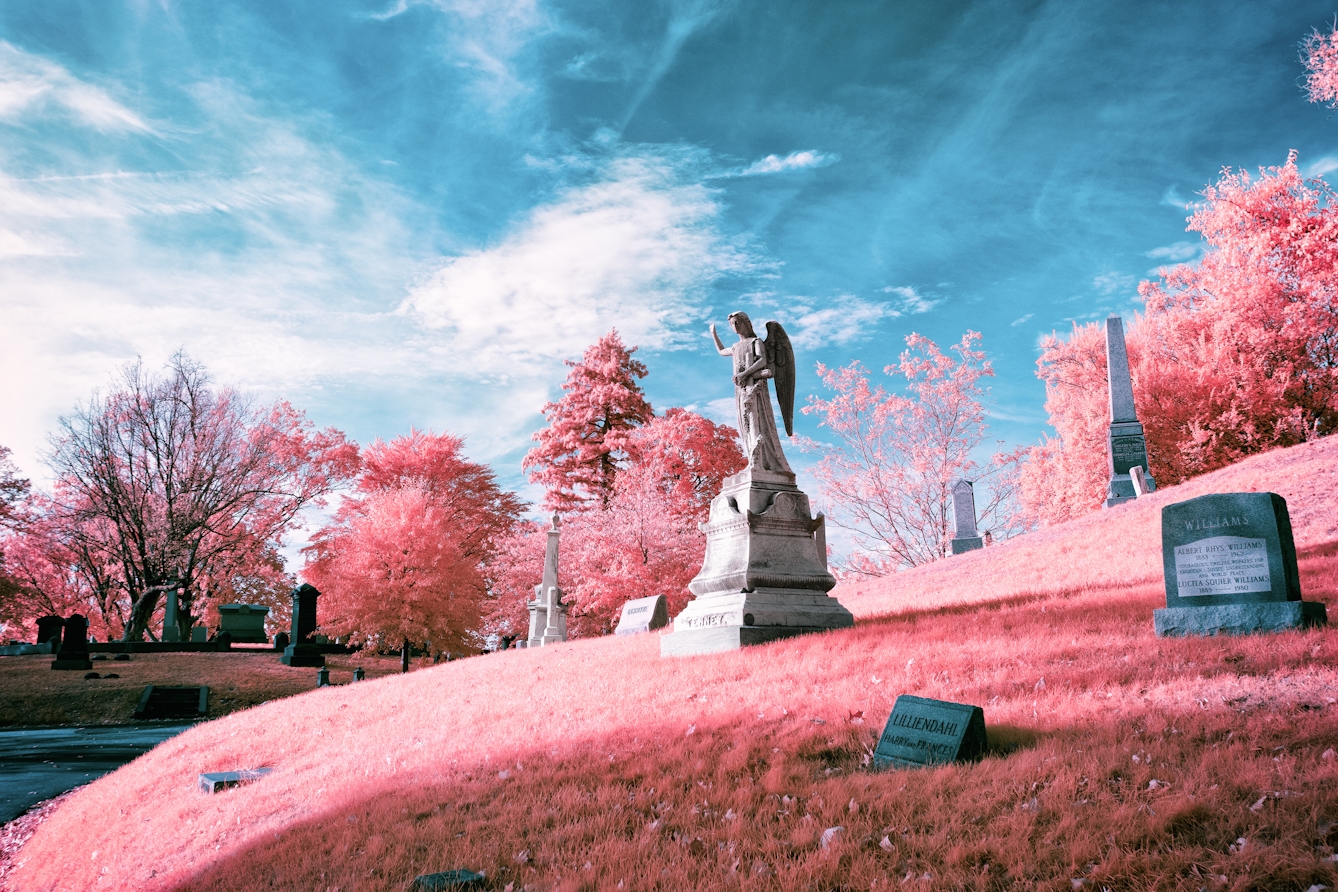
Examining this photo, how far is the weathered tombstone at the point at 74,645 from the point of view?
76.7ft

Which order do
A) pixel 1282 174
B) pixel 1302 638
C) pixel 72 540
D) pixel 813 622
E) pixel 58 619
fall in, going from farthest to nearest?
pixel 72 540, pixel 58 619, pixel 1282 174, pixel 813 622, pixel 1302 638

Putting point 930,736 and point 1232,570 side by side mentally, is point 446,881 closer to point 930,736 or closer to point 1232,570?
point 930,736

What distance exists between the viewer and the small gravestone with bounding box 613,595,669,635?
16.7 meters

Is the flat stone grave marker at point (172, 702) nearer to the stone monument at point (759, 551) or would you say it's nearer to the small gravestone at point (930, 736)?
the stone monument at point (759, 551)

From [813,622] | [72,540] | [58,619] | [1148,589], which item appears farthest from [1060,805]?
[72,540]

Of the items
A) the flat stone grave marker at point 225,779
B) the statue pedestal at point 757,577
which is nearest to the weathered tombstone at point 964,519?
the statue pedestal at point 757,577

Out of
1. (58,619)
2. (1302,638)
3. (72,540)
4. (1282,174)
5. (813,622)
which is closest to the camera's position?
(1302,638)

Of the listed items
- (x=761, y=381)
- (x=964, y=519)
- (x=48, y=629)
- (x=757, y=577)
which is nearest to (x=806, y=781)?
(x=757, y=577)

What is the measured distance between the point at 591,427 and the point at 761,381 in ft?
75.2

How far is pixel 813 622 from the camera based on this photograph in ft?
32.7

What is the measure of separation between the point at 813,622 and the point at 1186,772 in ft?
19.9

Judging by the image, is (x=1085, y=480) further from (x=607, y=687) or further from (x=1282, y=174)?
(x=607, y=687)

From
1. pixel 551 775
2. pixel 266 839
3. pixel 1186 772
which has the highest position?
pixel 1186 772

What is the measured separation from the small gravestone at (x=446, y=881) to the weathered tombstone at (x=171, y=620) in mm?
31822
